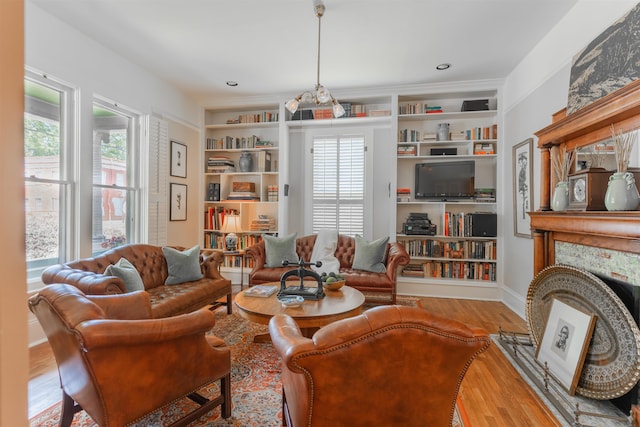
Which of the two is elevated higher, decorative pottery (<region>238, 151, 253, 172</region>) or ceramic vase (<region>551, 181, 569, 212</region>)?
decorative pottery (<region>238, 151, 253, 172</region>)

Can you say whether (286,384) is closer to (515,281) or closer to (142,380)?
(142,380)

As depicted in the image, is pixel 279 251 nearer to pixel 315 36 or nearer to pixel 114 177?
pixel 114 177

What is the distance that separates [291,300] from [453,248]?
9.88 feet

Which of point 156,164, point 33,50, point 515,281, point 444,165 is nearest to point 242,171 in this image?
point 156,164

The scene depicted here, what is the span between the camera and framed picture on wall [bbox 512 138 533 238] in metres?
3.55

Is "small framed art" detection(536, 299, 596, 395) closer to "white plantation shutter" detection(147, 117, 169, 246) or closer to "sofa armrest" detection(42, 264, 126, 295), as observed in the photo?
"sofa armrest" detection(42, 264, 126, 295)

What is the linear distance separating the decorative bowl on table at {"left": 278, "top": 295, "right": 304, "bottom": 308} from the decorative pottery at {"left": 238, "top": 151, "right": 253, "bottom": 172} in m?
3.10

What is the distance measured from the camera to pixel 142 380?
4.68 ft

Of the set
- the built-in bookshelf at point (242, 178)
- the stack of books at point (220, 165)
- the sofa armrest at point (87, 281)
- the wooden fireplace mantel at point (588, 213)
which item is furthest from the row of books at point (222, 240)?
the wooden fireplace mantel at point (588, 213)

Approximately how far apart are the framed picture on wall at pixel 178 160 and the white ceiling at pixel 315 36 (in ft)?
3.15

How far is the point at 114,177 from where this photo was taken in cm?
382

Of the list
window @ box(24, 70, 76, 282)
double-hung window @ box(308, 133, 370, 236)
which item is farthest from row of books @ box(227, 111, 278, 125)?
window @ box(24, 70, 76, 282)

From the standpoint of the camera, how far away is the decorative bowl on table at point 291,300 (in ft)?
7.70

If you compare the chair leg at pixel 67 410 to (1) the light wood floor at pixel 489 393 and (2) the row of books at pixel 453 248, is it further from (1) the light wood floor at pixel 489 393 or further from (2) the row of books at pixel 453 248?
(2) the row of books at pixel 453 248
